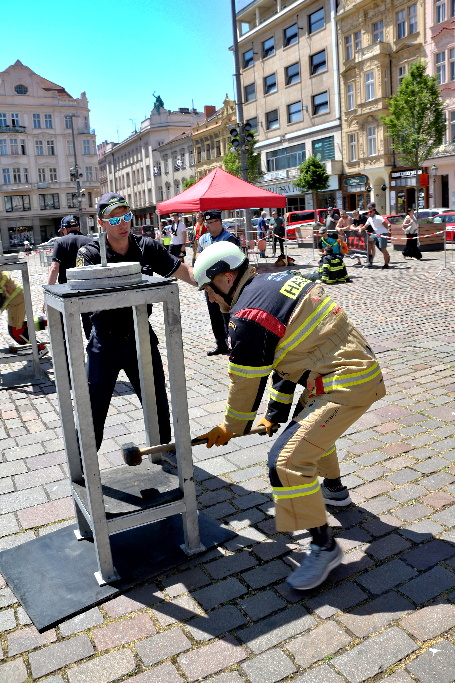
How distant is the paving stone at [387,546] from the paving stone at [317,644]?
0.64m

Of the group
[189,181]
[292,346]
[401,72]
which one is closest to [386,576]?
[292,346]

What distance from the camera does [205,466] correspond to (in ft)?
15.0

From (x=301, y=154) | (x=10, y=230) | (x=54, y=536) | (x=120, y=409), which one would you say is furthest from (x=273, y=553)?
(x=10, y=230)

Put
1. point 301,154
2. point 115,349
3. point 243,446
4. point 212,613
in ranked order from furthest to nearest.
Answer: point 301,154, point 243,446, point 115,349, point 212,613

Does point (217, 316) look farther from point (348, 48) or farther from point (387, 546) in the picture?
point (348, 48)

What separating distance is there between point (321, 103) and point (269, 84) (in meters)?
→ 7.53

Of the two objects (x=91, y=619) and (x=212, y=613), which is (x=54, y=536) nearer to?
(x=91, y=619)

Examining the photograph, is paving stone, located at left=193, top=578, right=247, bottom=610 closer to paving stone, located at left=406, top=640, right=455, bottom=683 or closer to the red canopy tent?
paving stone, located at left=406, top=640, right=455, bottom=683

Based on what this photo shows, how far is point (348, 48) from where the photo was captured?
42.1 m

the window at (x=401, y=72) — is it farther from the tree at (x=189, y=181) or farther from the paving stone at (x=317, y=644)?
the paving stone at (x=317, y=644)

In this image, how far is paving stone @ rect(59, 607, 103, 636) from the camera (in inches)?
111

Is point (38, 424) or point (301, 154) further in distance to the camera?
point (301, 154)

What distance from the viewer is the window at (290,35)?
154ft

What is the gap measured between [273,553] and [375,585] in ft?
1.92
